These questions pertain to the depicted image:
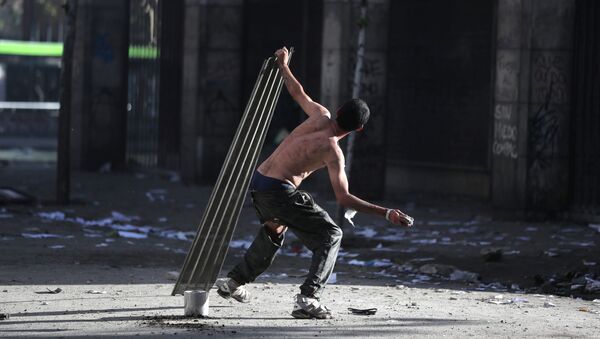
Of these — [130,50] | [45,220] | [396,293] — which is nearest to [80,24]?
[130,50]

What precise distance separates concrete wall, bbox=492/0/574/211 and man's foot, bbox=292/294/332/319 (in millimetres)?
8694

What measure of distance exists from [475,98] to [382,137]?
5.53 feet

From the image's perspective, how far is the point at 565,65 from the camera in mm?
17062

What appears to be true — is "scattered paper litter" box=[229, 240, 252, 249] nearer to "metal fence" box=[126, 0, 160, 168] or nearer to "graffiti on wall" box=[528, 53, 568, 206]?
"graffiti on wall" box=[528, 53, 568, 206]

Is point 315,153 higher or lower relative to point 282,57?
lower

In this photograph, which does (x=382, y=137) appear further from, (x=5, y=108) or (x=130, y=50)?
(x=5, y=108)

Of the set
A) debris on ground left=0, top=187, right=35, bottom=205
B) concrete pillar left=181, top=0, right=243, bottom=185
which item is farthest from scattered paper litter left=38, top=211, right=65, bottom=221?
concrete pillar left=181, top=0, right=243, bottom=185

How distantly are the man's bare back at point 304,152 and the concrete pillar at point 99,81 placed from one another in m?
16.6

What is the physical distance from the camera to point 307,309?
8961 millimetres

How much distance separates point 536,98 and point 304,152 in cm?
873

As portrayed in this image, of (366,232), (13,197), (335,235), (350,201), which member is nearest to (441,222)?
(366,232)

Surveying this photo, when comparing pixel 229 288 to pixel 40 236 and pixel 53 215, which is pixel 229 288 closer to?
pixel 40 236

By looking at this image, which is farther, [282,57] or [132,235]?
[132,235]

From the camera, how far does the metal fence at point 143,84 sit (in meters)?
25.3
